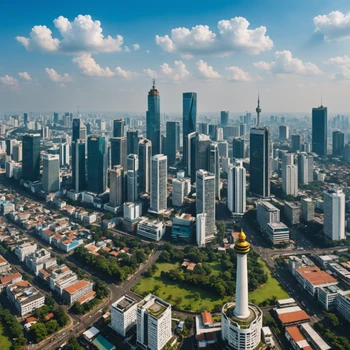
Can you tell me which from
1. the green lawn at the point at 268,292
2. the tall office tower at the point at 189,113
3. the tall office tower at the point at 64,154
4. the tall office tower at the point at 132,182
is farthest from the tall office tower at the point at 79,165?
the green lawn at the point at 268,292

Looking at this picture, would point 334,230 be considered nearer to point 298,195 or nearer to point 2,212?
point 298,195

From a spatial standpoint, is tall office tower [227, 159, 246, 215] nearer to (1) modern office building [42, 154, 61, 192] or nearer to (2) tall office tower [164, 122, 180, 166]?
(1) modern office building [42, 154, 61, 192]

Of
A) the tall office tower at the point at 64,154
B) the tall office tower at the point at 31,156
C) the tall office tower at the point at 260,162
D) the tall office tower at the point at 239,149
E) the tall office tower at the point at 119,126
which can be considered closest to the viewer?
the tall office tower at the point at 260,162

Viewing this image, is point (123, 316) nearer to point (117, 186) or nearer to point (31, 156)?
point (117, 186)

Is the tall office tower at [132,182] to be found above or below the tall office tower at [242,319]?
above

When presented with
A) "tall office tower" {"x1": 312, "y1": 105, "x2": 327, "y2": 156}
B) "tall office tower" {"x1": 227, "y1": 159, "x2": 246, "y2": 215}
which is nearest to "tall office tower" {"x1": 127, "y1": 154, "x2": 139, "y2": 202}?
"tall office tower" {"x1": 227, "y1": 159, "x2": 246, "y2": 215}

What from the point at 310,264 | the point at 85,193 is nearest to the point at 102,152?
the point at 85,193

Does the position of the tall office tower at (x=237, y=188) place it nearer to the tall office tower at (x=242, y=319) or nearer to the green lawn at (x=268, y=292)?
the green lawn at (x=268, y=292)

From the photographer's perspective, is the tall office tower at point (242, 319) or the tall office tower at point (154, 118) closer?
the tall office tower at point (242, 319)
